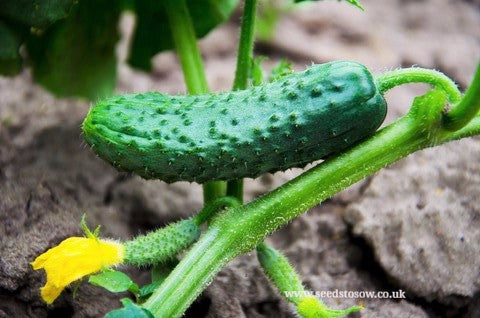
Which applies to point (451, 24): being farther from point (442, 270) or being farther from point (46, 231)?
point (46, 231)

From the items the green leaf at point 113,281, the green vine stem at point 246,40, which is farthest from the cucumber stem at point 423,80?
the green leaf at point 113,281

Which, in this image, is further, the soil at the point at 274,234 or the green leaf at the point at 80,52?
the green leaf at the point at 80,52

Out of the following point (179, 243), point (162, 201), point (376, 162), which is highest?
point (376, 162)

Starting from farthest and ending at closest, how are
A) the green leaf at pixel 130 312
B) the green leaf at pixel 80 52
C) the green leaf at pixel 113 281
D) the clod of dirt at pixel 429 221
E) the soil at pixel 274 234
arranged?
1. the green leaf at pixel 80 52
2. the clod of dirt at pixel 429 221
3. the soil at pixel 274 234
4. the green leaf at pixel 113 281
5. the green leaf at pixel 130 312

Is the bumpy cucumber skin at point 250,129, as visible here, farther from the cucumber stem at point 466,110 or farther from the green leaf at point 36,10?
the green leaf at point 36,10

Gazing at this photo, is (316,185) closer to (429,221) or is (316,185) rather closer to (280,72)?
(280,72)

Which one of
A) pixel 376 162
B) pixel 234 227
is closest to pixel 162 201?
pixel 234 227
